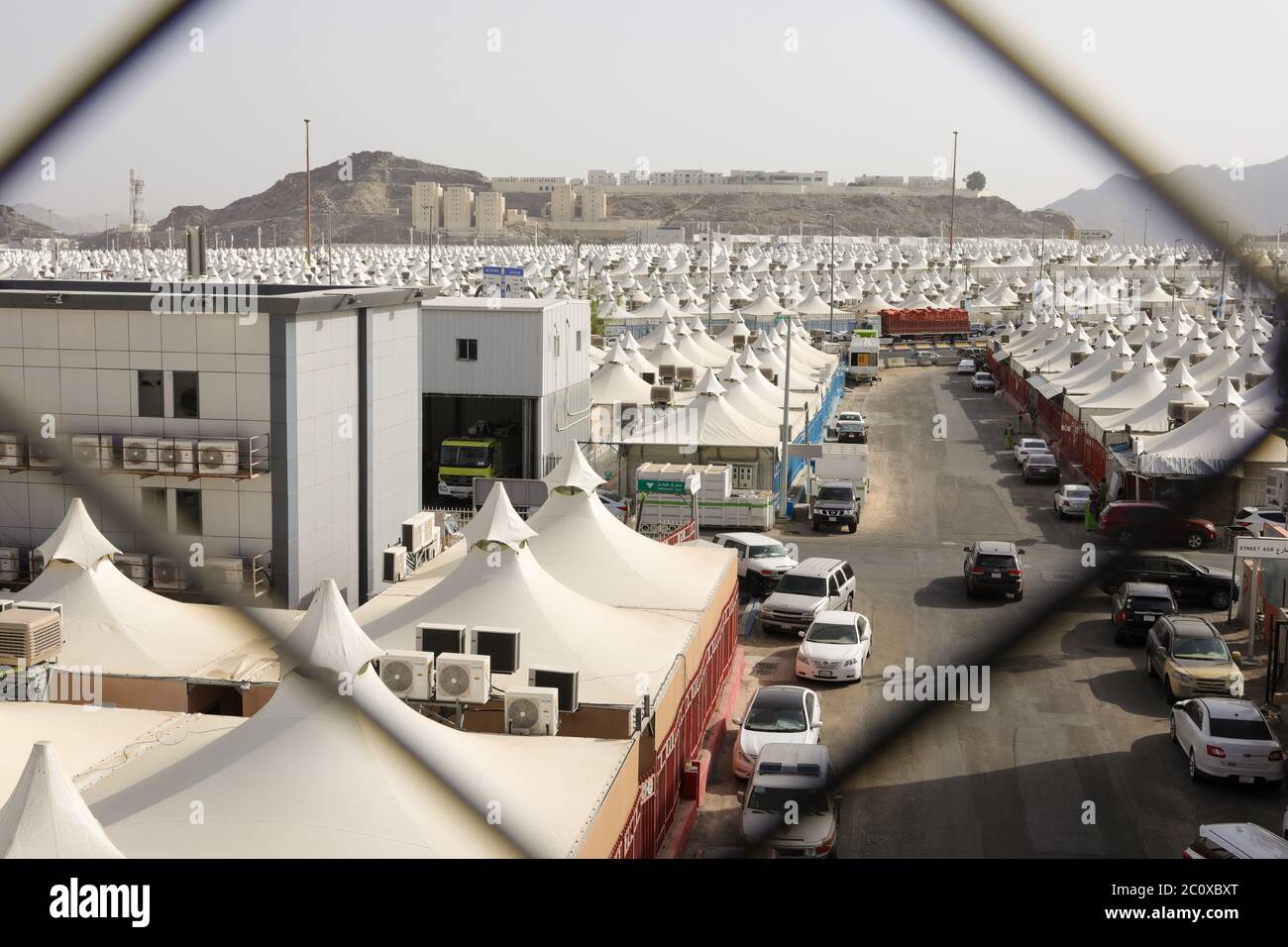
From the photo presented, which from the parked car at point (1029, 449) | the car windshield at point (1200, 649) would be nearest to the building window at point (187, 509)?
the car windshield at point (1200, 649)

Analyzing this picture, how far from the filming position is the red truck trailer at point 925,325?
Answer: 2272 inches

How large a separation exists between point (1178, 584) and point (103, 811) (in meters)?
14.7

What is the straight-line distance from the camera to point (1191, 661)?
1393 centimetres

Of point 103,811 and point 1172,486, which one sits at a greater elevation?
point 1172,486

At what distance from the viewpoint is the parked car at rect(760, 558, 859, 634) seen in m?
16.6

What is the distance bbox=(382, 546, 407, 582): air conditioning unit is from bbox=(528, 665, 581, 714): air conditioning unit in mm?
4886

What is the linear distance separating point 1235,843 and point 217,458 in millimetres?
8748

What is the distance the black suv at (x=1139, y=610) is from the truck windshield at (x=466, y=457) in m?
11.3

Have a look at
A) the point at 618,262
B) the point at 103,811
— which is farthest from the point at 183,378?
the point at 618,262

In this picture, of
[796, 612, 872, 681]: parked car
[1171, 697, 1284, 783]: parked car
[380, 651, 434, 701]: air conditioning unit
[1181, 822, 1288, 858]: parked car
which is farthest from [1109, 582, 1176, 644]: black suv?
[380, 651, 434, 701]: air conditioning unit

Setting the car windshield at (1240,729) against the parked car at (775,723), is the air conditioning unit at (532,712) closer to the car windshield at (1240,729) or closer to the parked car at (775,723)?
the parked car at (775,723)

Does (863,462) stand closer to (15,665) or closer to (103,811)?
(15,665)

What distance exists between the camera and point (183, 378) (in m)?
12.9
